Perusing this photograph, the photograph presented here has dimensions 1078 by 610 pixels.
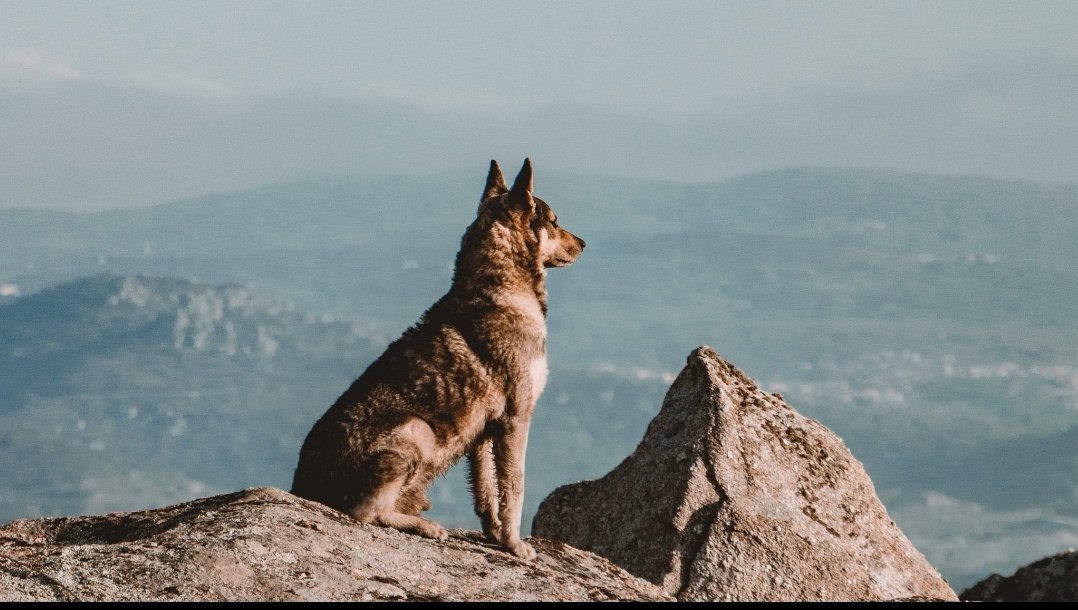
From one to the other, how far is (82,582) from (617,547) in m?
8.55

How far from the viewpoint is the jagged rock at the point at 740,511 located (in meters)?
15.0

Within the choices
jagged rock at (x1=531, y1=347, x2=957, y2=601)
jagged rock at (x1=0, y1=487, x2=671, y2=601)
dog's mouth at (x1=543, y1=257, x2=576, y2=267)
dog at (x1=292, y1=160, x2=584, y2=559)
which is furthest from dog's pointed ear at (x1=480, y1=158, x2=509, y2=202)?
jagged rock at (x1=0, y1=487, x2=671, y2=601)

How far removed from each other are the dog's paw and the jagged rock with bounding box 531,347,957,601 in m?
2.02

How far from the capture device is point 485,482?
1440 cm

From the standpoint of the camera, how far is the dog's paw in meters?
13.4

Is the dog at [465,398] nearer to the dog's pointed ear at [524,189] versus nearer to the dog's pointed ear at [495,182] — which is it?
the dog's pointed ear at [524,189]

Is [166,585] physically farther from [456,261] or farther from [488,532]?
[456,261]

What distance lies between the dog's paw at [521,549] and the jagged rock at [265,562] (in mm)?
150

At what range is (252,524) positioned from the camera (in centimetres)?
1134

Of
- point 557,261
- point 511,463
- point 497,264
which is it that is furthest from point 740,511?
point 497,264

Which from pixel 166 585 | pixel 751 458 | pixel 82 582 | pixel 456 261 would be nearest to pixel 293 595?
pixel 166 585

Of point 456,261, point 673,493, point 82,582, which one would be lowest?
point 82,582

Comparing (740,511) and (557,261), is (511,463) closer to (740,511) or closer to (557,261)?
(557,261)

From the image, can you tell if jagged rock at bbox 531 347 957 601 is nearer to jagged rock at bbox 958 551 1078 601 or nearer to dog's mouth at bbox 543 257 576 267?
jagged rock at bbox 958 551 1078 601
